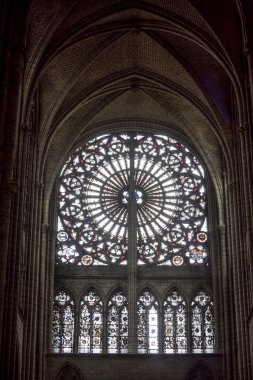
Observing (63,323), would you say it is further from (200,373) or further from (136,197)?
(136,197)

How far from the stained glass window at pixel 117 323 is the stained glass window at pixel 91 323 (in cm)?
33

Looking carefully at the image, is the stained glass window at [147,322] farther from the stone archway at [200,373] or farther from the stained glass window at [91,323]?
the stone archway at [200,373]

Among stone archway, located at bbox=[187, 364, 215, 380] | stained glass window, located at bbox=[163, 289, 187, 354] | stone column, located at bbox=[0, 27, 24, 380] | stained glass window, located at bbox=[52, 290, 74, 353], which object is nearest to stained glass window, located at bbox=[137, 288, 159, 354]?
stained glass window, located at bbox=[163, 289, 187, 354]

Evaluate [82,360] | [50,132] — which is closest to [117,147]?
[50,132]

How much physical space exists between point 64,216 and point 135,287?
405cm

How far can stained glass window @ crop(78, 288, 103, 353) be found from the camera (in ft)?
92.9

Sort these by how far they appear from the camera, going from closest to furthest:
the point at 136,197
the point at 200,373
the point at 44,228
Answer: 1. the point at 200,373
2. the point at 44,228
3. the point at 136,197

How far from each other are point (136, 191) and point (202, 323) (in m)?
5.80

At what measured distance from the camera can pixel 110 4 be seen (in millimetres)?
25094

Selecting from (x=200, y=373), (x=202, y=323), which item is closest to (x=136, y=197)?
(x=202, y=323)

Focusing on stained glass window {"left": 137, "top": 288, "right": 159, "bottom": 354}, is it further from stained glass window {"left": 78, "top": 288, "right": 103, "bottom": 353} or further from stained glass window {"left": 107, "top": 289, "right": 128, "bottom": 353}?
stained glass window {"left": 78, "top": 288, "right": 103, "bottom": 353}

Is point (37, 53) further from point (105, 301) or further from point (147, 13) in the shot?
point (105, 301)

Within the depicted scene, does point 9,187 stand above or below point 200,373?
above

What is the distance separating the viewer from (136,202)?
3081cm
